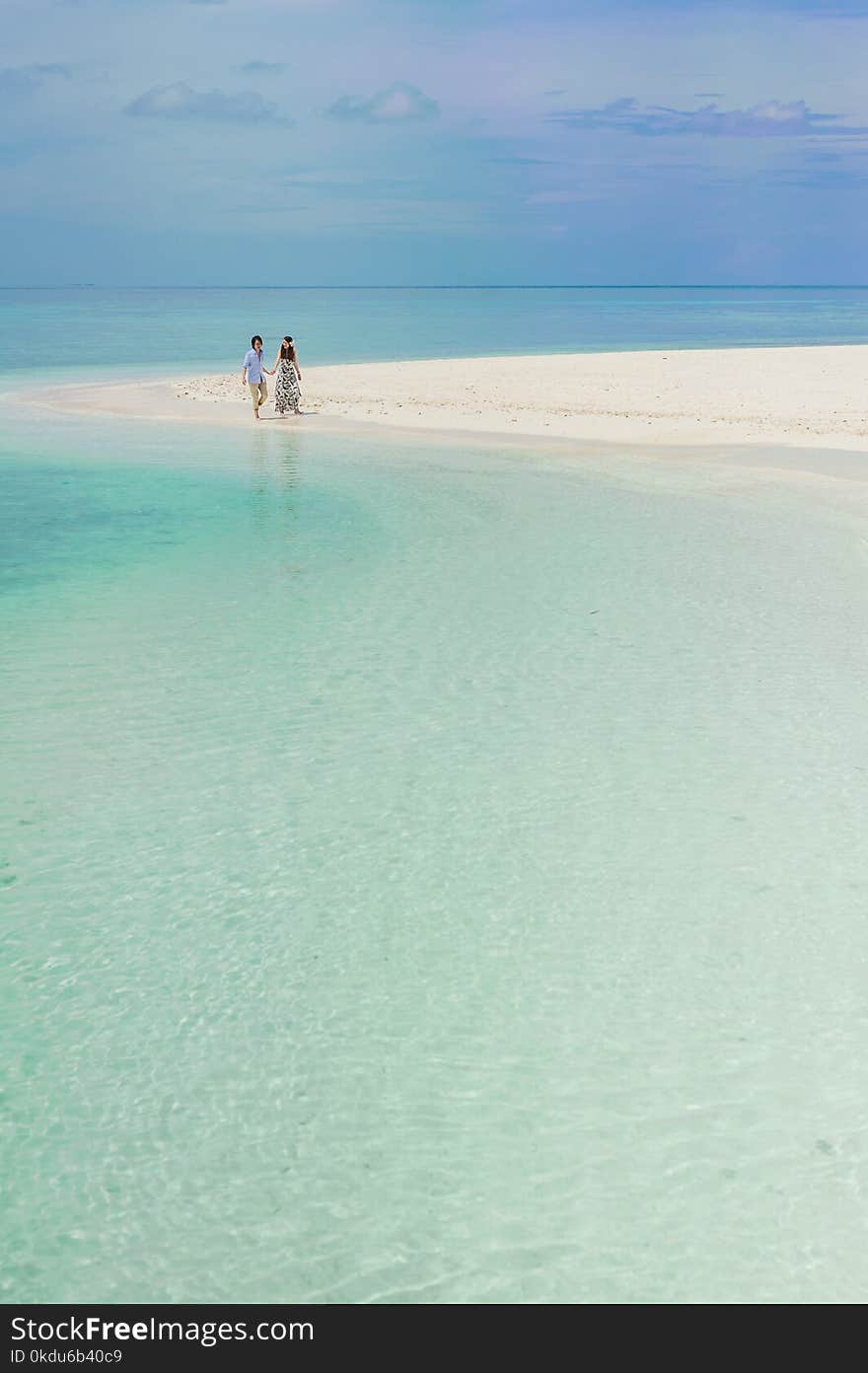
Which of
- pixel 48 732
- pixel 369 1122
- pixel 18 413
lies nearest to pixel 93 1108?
pixel 369 1122

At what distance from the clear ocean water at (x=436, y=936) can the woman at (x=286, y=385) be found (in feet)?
42.8

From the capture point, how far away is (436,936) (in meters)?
5.23

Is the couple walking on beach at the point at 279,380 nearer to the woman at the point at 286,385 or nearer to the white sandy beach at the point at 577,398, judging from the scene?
the woman at the point at 286,385

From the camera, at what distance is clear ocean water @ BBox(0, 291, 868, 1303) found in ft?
12.1

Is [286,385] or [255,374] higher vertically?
[255,374]

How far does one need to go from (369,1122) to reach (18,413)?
76.4ft

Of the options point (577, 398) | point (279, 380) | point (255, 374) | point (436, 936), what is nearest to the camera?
point (436, 936)

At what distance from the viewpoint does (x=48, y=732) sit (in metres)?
7.41

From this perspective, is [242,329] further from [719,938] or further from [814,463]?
[719,938]

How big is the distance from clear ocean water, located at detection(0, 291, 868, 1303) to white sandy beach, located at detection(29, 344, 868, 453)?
34.0ft

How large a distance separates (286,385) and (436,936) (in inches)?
775

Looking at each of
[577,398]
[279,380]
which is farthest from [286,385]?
[577,398]

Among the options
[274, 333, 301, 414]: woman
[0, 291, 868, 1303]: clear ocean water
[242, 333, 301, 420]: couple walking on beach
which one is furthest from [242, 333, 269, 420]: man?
[0, 291, 868, 1303]: clear ocean water

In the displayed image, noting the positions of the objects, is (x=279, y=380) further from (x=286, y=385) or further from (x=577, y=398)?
(x=577, y=398)
